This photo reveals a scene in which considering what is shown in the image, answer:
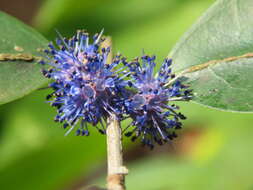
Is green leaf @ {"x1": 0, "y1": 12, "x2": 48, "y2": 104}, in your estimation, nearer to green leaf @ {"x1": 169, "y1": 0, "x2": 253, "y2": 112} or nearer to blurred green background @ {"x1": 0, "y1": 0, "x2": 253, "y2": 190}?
green leaf @ {"x1": 169, "y1": 0, "x2": 253, "y2": 112}

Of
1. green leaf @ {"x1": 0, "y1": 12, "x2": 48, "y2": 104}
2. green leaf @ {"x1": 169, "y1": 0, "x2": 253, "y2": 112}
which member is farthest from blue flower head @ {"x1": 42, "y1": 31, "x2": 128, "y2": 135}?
green leaf @ {"x1": 169, "y1": 0, "x2": 253, "y2": 112}

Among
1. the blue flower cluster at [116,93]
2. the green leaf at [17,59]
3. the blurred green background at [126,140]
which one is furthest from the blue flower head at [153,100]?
the blurred green background at [126,140]

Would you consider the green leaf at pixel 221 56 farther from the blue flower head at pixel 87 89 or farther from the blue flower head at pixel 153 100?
the blue flower head at pixel 87 89

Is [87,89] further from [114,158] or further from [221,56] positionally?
[221,56]

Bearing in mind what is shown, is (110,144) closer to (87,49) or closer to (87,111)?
(87,111)

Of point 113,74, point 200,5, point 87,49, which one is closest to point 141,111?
point 113,74

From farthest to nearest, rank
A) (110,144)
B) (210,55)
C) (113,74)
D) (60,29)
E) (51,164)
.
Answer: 1. (60,29)
2. (51,164)
3. (210,55)
4. (113,74)
5. (110,144)
